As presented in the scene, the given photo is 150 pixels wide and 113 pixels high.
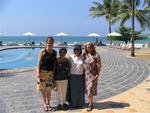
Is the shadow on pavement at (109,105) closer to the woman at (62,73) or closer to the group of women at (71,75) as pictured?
the group of women at (71,75)

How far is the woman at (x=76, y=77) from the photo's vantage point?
6.56 m

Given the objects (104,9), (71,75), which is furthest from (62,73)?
(104,9)

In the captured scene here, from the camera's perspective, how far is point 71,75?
6605 millimetres

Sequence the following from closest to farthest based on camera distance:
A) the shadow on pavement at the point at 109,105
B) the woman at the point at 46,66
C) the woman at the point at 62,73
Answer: the woman at the point at 46,66 < the woman at the point at 62,73 < the shadow on pavement at the point at 109,105

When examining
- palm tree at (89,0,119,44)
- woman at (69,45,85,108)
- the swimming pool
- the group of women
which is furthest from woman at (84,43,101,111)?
palm tree at (89,0,119,44)

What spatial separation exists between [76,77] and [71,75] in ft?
0.39

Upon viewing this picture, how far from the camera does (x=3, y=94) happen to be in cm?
824

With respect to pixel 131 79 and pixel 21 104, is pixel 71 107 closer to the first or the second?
pixel 21 104

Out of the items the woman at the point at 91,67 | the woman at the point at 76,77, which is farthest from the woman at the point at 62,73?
the woman at the point at 91,67

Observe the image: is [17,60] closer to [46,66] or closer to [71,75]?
[71,75]

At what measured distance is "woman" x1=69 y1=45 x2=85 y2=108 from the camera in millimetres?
6559

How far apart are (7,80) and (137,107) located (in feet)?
17.4

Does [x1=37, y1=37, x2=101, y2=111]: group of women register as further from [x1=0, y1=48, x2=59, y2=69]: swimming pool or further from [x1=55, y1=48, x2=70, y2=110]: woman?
[x1=0, y1=48, x2=59, y2=69]: swimming pool

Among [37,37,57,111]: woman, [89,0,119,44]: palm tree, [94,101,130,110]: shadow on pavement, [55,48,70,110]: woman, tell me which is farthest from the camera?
[89,0,119,44]: palm tree
